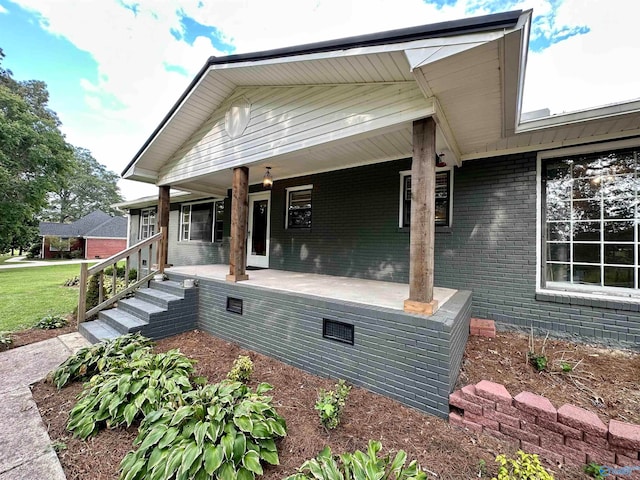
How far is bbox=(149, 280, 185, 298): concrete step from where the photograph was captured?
5148mm

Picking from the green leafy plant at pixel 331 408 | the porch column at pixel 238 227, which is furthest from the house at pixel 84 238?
the green leafy plant at pixel 331 408

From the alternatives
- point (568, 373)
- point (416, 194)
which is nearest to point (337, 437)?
point (416, 194)

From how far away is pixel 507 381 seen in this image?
2.88 m

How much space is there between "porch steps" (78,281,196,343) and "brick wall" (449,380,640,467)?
14.6 feet

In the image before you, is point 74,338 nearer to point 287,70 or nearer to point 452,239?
point 287,70

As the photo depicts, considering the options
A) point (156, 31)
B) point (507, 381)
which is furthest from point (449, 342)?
point (156, 31)

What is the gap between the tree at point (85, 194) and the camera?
40906 millimetres

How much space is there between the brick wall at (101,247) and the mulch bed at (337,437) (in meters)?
32.4

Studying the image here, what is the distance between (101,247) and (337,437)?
3549cm

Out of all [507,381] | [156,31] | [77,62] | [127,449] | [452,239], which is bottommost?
[127,449]

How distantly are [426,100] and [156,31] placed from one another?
11.6 meters

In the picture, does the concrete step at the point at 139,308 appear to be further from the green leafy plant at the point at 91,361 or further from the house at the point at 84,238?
the house at the point at 84,238

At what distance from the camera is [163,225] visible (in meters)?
6.43

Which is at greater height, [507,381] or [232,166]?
[232,166]
